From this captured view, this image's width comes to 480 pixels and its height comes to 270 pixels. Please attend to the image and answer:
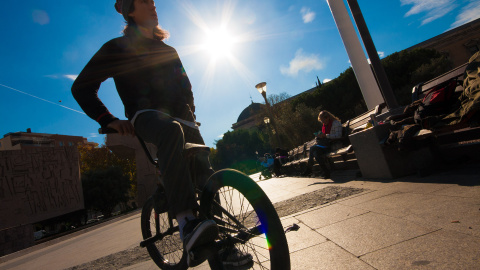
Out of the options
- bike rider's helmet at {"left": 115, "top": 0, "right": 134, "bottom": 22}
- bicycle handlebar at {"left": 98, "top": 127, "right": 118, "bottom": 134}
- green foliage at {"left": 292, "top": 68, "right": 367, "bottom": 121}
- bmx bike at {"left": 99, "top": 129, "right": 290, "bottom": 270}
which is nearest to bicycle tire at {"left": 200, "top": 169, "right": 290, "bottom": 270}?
bmx bike at {"left": 99, "top": 129, "right": 290, "bottom": 270}

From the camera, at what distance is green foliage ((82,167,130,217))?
33344 millimetres

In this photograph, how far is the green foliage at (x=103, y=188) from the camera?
33.3 metres

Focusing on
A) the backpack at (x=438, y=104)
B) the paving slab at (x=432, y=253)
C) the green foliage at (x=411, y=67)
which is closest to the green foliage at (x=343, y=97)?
the green foliage at (x=411, y=67)

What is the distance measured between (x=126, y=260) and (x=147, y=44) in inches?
103

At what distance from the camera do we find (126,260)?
10.3 ft

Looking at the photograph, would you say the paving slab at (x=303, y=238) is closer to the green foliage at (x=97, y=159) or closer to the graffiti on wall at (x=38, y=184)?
the graffiti on wall at (x=38, y=184)

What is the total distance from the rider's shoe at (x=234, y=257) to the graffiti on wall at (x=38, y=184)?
28.7 m

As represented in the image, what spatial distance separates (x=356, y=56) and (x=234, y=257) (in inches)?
382

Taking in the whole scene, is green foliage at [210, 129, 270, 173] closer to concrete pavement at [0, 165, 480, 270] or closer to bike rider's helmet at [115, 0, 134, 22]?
concrete pavement at [0, 165, 480, 270]

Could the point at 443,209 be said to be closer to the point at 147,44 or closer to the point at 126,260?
the point at 147,44

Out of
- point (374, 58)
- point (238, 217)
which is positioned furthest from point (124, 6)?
point (374, 58)

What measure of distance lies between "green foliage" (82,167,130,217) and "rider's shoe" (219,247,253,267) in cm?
3718

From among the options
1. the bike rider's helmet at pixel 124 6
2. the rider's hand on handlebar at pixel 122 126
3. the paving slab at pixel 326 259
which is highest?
the bike rider's helmet at pixel 124 6

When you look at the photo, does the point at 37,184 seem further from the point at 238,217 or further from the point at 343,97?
the point at 343,97
